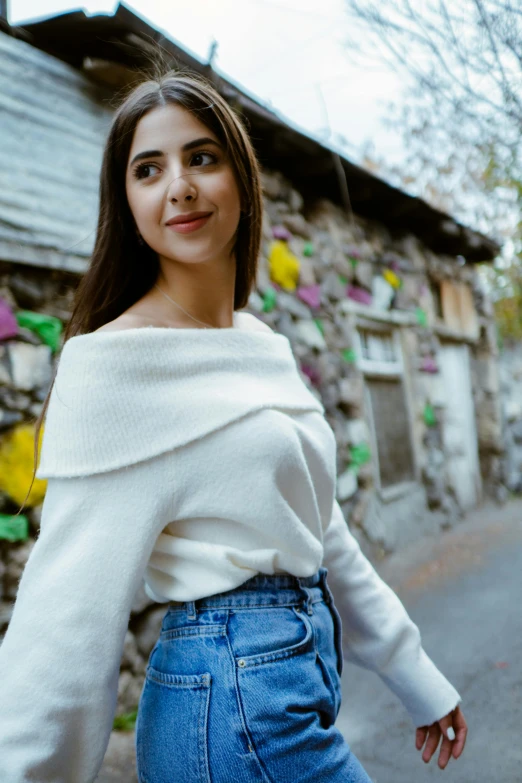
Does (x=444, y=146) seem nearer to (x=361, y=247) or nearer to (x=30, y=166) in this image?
(x=30, y=166)

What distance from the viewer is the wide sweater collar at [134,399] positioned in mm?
974

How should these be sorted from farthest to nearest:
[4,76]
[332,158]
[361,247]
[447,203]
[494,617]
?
[447,203] → [361,247] → [332,158] → [494,617] → [4,76]

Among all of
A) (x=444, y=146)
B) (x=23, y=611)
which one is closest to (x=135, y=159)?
(x=23, y=611)

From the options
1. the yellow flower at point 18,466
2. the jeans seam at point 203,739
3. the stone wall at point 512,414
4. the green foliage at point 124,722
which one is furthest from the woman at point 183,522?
the stone wall at point 512,414

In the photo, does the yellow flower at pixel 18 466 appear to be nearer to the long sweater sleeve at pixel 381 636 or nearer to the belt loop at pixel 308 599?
the long sweater sleeve at pixel 381 636

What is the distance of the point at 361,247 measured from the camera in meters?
5.75

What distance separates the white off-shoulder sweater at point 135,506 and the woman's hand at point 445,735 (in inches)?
20.0

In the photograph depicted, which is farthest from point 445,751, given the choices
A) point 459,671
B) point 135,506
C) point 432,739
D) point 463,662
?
point 463,662

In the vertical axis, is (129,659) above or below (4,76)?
below

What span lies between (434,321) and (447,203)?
247 cm

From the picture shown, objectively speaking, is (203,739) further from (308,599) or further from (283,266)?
(283,266)

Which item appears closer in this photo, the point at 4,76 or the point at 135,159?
the point at 135,159

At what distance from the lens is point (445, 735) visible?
1335 millimetres

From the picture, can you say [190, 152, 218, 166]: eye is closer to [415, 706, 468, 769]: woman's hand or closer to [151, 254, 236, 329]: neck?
[151, 254, 236, 329]: neck
